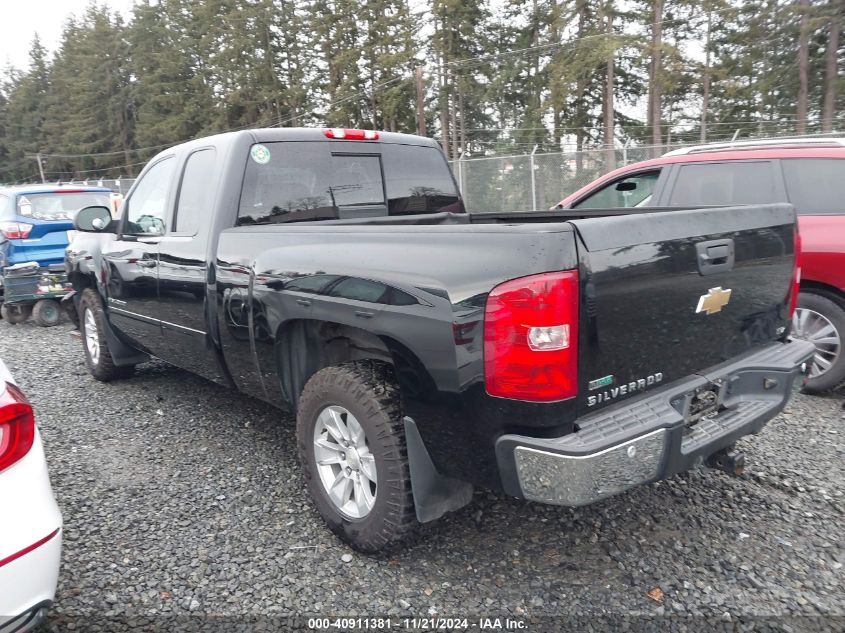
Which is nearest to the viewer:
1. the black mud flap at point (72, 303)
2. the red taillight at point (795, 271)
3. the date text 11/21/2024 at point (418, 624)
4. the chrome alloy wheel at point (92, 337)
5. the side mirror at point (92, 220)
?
the date text 11/21/2024 at point (418, 624)

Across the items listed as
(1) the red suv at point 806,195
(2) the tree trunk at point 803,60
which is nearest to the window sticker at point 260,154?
(1) the red suv at point 806,195

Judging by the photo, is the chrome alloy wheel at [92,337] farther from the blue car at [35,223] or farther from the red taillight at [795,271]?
the red taillight at [795,271]

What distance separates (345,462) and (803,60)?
25793 mm

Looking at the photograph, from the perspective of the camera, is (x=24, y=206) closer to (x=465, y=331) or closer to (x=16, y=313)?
(x=16, y=313)

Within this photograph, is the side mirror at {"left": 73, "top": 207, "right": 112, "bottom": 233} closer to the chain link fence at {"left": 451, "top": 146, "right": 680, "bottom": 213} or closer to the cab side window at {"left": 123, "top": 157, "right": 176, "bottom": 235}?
the cab side window at {"left": 123, "top": 157, "right": 176, "bottom": 235}

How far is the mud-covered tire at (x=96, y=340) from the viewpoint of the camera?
502 centimetres


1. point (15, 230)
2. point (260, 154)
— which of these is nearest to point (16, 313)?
point (15, 230)

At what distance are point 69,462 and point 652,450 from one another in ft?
11.4

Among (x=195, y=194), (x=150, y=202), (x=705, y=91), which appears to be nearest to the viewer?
(x=195, y=194)

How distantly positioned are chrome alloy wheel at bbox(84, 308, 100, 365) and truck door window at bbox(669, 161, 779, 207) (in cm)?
499

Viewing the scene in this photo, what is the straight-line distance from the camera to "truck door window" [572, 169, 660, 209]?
211 inches

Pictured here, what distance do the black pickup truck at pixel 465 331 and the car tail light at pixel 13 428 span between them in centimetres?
109

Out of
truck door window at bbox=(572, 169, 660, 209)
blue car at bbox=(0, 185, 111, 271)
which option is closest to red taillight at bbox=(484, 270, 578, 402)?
truck door window at bbox=(572, 169, 660, 209)

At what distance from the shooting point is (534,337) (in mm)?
1910
